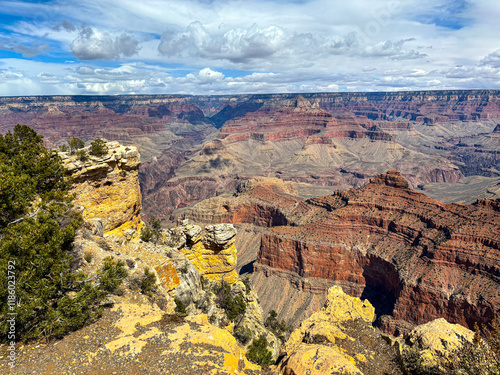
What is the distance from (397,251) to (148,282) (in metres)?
64.6

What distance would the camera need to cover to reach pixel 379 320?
6334 cm

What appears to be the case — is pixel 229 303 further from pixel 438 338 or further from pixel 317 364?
pixel 438 338

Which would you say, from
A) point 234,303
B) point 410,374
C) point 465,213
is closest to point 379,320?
point 465,213

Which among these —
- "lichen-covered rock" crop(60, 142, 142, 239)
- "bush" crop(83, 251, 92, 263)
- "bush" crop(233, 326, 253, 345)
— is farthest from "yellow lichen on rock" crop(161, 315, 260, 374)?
"lichen-covered rock" crop(60, 142, 142, 239)

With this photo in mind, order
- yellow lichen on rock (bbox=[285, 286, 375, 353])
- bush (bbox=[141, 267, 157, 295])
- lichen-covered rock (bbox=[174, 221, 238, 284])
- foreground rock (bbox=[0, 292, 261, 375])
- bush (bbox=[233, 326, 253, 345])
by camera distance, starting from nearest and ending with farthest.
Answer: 1. foreground rock (bbox=[0, 292, 261, 375])
2. bush (bbox=[141, 267, 157, 295])
3. yellow lichen on rock (bbox=[285, 286, 375, 353])
4. bush (bbox=[233, 326, 253, 345])
5. lichen-covered rock (bbox=[174, 221, 238, 284])

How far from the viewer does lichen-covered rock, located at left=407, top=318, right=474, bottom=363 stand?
816 inches

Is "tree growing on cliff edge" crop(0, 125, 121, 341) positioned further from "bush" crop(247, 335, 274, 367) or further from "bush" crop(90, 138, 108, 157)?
"bush" crop(247, 335, 274, 367)

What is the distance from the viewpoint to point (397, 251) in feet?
228

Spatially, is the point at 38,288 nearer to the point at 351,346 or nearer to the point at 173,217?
the point at 351,346

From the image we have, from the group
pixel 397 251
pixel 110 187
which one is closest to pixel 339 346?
pixel 110 187

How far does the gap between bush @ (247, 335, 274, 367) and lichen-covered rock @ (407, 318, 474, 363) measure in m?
13.1

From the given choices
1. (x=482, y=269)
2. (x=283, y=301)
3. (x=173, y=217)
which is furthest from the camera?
(x=173, y=217)

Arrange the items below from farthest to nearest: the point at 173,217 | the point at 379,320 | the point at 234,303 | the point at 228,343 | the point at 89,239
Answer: the point at 173,217
the point at 379,320
the point at 234,303
the point at 89,239
the point at 228,343

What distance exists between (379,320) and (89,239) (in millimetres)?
62500
